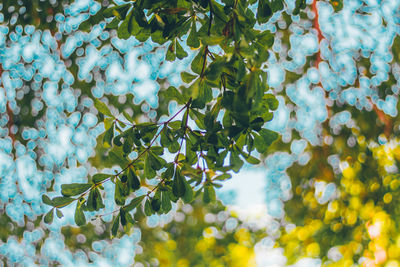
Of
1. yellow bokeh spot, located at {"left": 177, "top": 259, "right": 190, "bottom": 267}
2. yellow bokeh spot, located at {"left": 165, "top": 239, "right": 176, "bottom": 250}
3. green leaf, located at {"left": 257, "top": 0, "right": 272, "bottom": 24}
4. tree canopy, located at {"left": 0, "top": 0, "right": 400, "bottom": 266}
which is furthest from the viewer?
yellow bokeh spot, located at {"left": 177, "top": 259, "right": 190, "bottom": 267}

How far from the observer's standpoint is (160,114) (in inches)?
64.9

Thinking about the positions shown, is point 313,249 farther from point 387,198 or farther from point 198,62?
point 198,62

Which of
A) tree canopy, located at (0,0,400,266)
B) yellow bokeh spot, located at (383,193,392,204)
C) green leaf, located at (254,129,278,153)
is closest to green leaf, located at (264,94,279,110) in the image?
green leaf, located at (254,129,278,153)

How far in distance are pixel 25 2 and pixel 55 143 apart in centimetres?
62

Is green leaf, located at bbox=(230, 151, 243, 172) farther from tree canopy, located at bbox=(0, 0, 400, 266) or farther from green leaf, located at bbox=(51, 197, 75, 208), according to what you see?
tree canopy, located at bbox=(0, 0, 400, 266)

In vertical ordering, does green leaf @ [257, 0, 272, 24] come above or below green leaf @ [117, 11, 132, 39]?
above

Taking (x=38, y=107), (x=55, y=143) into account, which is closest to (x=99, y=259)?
(x=55, y=143)

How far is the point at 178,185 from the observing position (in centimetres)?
51

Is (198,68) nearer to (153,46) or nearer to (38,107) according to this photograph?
(153,46)

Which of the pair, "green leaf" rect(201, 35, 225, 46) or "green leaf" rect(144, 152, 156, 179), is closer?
"green leaf" rect(201, 35, 225, 46)

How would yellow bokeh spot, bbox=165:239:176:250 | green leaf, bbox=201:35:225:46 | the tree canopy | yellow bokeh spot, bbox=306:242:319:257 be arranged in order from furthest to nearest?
yellow bokeh spot, bbox=165:239:176:250 < yellow bokeh spot, bbox=306:242:319:257 < the tree canopy < green leaf, bbox=201:35:225:46

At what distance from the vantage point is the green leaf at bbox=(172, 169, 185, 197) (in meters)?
0.51

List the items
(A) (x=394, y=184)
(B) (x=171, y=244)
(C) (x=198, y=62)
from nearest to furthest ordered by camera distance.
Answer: (C) (x=198, y=62)
(A) (x=394, y=184)
(B) (x=171, y=244)

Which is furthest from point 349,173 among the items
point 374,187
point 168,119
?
point 168,119
